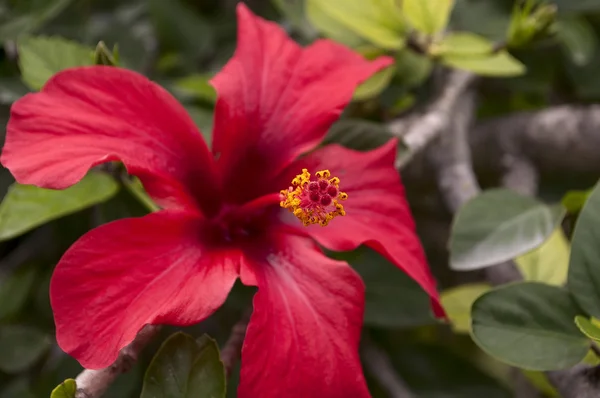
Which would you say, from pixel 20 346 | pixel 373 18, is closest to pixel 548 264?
pixel 373 18

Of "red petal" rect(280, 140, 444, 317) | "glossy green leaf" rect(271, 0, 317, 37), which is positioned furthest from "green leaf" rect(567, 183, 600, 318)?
"glossy green leaf" rect(271, 0, 317, 37)

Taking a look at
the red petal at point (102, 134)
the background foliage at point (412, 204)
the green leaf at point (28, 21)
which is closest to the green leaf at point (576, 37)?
the background foliage at point (412, 204)

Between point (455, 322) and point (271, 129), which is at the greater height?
point (271, 129)

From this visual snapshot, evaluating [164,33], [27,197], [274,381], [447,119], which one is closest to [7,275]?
[27,197]

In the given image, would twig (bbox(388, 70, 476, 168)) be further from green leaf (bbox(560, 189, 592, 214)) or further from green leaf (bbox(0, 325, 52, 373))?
green leaf (bbox(0, 325, 52, 373))

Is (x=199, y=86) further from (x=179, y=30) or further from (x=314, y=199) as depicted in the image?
(x=314, y=199)

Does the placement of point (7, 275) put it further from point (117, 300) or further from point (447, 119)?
point (447, 119)
